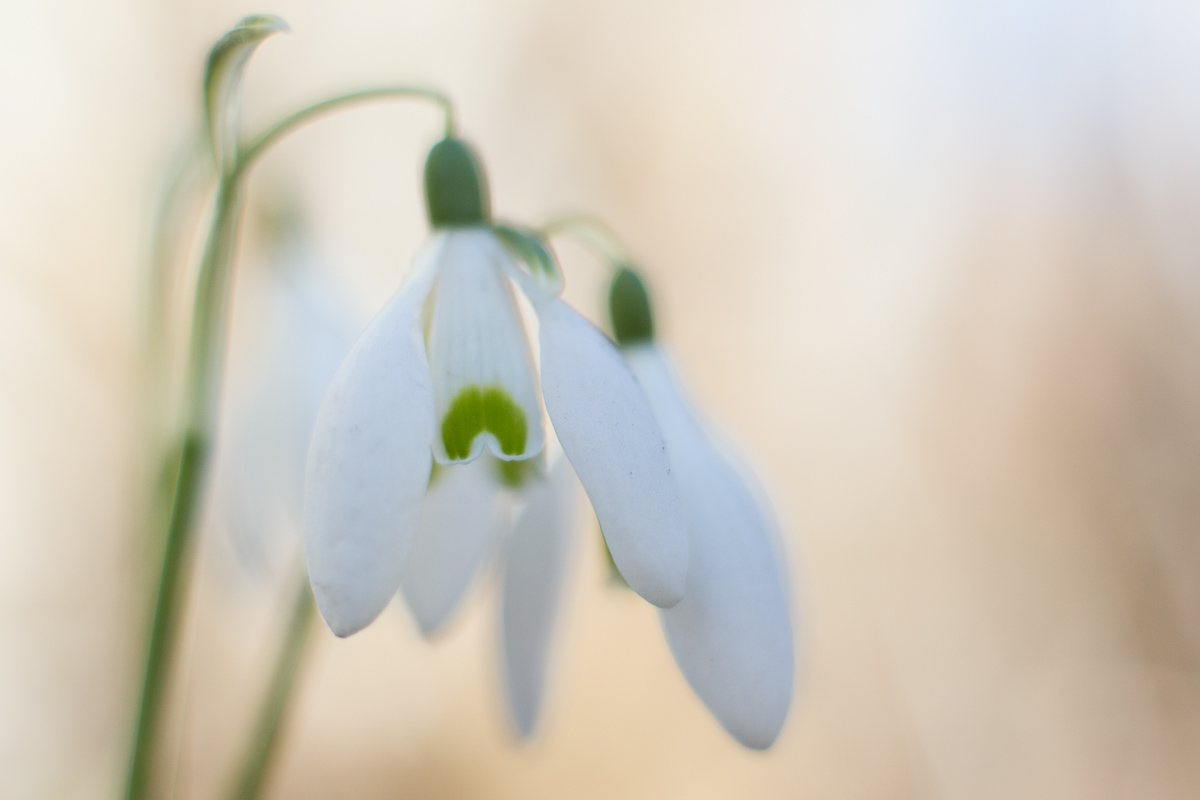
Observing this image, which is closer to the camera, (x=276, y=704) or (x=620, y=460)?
(x=620, y=460)

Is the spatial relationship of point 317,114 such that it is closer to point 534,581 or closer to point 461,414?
point 461,414

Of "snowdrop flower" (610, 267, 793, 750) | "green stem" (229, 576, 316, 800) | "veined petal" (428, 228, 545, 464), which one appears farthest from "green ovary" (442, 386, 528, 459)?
"green stem" (229, 576, 316, 800)

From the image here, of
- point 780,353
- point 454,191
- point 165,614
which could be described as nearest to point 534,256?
point 454,191

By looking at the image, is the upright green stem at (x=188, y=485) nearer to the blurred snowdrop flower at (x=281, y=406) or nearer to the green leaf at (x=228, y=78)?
the green leaf at (x=228, y=78)

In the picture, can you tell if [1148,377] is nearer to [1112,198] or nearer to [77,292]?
[1112,198]

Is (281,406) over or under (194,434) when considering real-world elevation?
over

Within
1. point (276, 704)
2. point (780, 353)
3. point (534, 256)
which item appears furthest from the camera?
point (780, 353)

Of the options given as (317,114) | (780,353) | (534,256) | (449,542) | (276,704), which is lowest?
(276,704)

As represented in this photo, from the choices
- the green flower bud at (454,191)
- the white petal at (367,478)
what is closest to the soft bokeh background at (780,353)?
the green flower bud at (454,191)
